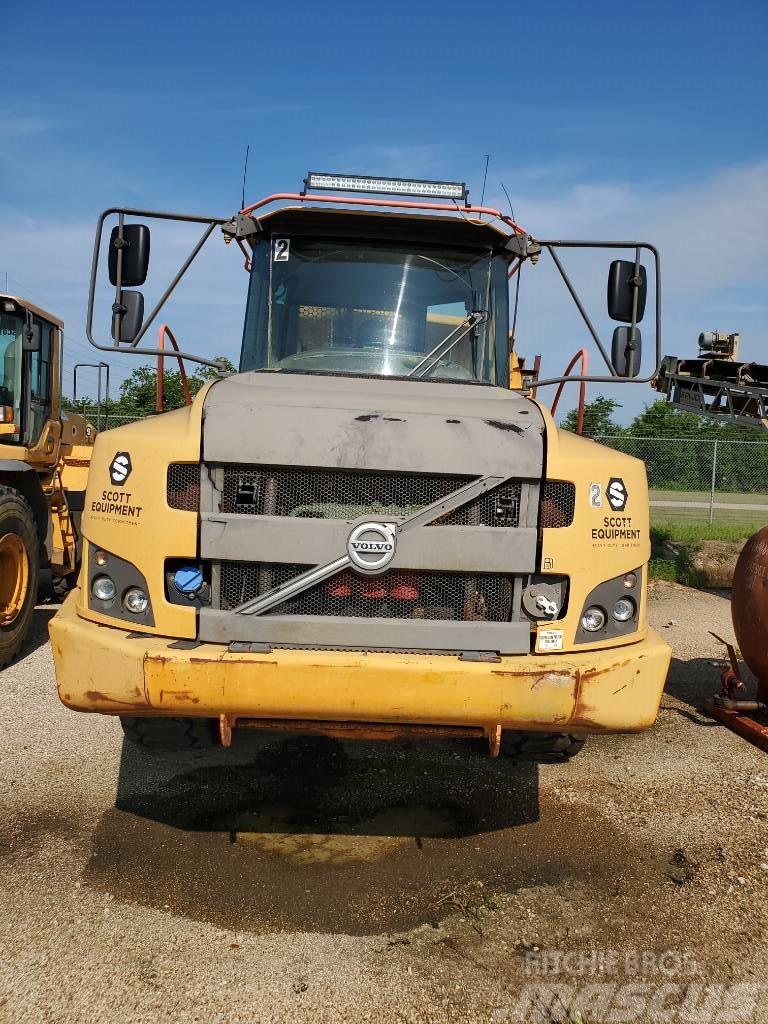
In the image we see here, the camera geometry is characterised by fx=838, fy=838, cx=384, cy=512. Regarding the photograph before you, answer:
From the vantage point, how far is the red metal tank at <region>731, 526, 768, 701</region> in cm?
538

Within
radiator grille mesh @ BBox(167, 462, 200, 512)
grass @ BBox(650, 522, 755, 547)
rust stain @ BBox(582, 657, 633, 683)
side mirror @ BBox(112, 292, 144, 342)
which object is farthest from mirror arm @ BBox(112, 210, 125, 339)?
grass @ BBox(650, 522, 755, 547)

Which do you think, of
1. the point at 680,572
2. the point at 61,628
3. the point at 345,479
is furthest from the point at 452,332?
the point at 680,572

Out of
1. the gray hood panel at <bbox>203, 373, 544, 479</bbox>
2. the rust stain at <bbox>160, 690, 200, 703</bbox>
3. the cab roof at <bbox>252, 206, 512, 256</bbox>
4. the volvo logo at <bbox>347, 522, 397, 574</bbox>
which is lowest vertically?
the rust stain at <bbox>160, 690, 200, 703</bbox>

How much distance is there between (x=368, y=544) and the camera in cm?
320

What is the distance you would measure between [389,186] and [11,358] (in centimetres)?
431

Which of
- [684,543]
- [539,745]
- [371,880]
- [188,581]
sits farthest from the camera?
[684,543]

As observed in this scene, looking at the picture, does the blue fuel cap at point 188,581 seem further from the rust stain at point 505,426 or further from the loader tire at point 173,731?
the rust stain at point 505,426

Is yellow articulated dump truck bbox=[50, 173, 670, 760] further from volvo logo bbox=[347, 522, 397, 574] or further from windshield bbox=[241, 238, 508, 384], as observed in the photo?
windshield bbox=[241, 238, 508, 384]

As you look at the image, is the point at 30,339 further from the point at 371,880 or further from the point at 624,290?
the point at 371,880

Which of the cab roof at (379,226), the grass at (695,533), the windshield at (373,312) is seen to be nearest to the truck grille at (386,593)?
the windshield at (373,312)

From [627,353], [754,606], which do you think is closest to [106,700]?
[627,353]

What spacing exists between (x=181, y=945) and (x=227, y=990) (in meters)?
0.31

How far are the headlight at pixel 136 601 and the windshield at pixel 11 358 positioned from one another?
4.59m

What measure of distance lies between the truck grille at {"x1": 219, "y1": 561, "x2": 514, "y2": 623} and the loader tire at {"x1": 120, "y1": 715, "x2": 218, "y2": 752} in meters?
0.69
